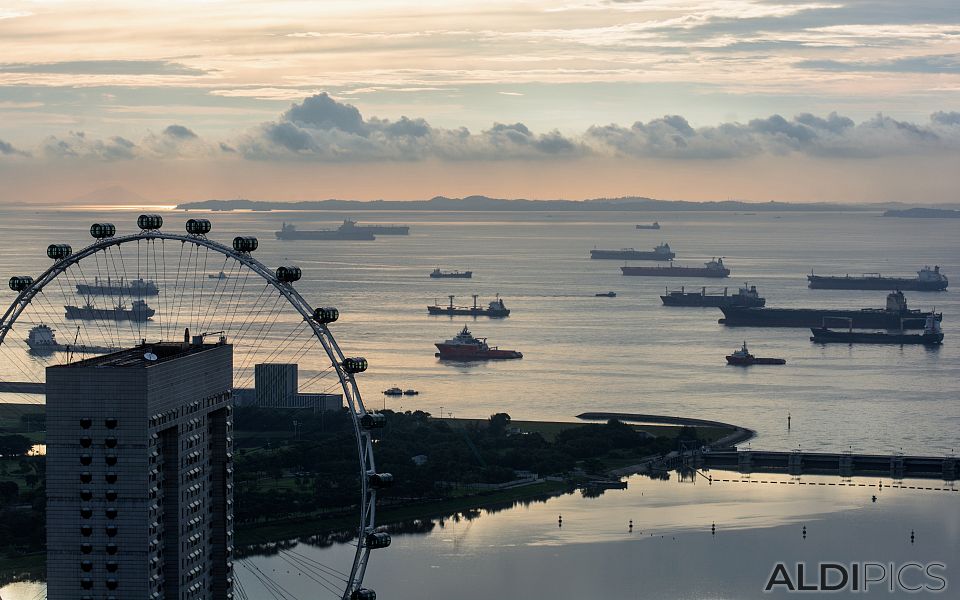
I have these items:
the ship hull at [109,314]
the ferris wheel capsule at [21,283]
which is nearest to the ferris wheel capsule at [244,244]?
the ferris wheel capsule at [21,283]

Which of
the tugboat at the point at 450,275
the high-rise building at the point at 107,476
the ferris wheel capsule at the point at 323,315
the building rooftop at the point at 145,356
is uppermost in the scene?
the tugboat at the point at 450,275

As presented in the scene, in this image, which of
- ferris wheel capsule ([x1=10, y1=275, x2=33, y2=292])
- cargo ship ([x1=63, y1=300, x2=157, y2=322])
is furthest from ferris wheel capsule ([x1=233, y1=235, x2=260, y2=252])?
cargo ship ([x1=63, y1=300, x2=157, y2=322])

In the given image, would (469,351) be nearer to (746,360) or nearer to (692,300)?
(746,360)

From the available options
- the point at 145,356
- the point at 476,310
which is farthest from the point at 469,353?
the point at 145,356

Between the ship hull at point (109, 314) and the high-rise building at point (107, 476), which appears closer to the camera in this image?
the high-rise building at point (107, 476)

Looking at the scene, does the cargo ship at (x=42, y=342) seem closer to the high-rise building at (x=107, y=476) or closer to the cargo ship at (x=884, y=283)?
the high-rise building at (x=107, y=476)

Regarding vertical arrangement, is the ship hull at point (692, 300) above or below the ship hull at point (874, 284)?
below

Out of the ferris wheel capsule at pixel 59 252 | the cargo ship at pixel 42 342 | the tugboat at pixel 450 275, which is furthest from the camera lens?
the tugboat at pixel 450 275
